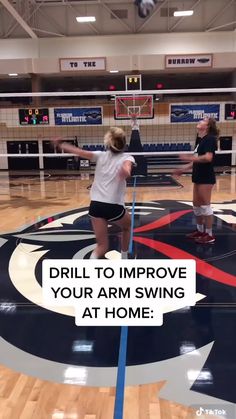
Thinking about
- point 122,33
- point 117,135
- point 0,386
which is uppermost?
point 122,33

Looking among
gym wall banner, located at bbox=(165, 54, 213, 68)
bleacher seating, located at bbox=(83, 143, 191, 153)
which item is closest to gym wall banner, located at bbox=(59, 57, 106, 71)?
gym wall banner, located at bbox=(165, 54, 213, 68)

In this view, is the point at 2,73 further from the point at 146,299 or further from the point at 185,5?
the point at 146,299

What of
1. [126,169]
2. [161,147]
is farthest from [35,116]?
[126,169]

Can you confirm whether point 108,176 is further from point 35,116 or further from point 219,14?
point 219,14

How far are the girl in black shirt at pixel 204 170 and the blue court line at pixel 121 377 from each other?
2.35 m

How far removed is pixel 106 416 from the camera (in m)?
2.00

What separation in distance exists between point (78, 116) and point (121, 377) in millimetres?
16733

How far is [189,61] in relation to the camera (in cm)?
1789

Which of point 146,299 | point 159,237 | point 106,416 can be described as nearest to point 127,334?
point 146,299

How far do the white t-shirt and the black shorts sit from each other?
0.04 meters

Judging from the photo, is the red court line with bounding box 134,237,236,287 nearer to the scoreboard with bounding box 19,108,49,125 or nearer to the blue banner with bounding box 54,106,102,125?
the blue banner with bounding box 54,106,102,125

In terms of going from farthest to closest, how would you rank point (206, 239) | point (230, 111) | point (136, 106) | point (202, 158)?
point (230, 111)
point (136, 106)
point (206, 239)
point (202, 158)

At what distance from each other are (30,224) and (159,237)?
2420 mm

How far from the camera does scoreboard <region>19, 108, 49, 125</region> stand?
57.1 feet
